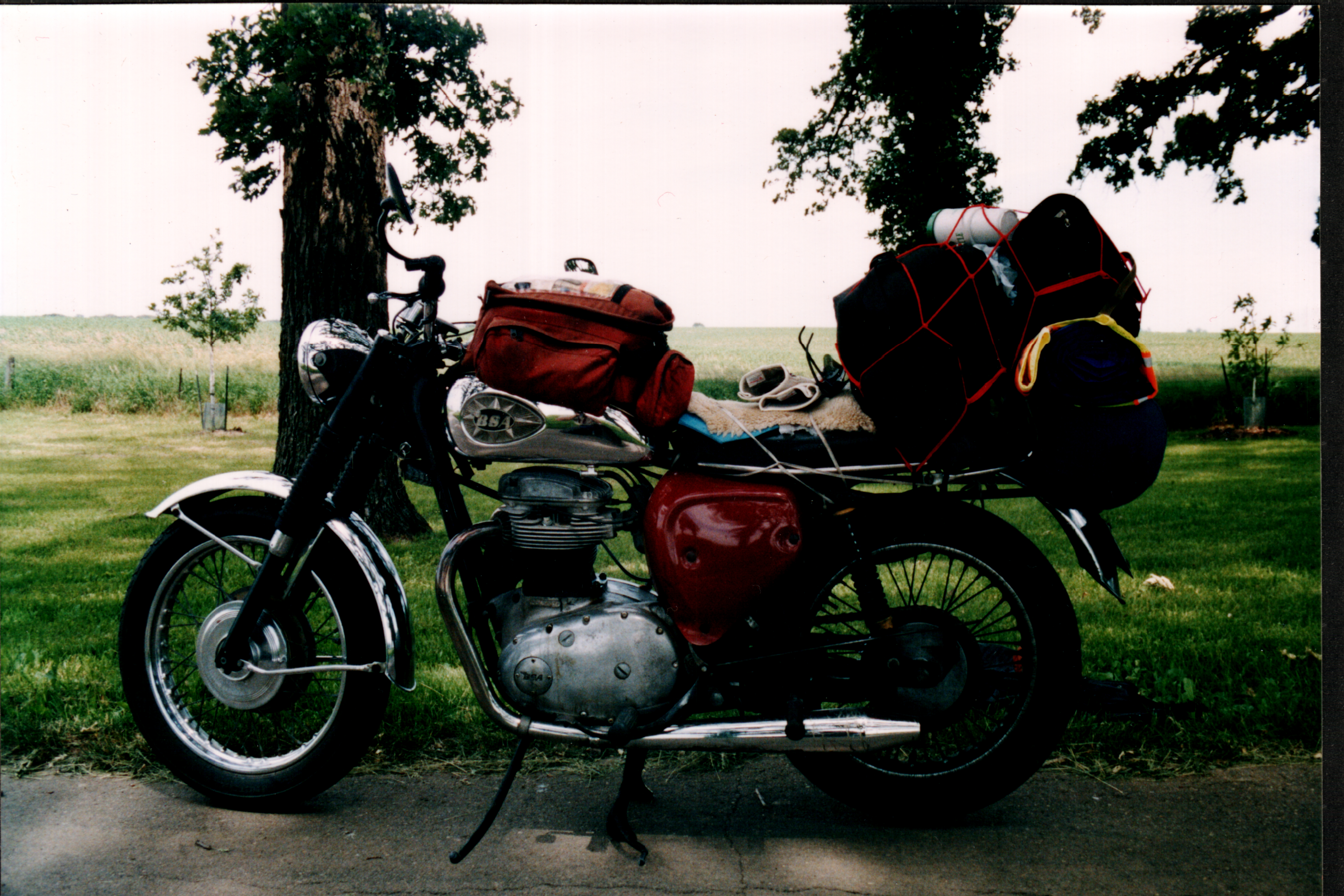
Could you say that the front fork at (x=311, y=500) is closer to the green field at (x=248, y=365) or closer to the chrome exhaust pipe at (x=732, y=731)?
the chrome exhaust pipe at (x=732, y=731)

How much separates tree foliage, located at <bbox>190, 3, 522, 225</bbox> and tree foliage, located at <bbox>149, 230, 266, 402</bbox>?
37cm

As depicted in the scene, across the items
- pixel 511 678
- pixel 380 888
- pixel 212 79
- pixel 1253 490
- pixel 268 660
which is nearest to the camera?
pixel 380 888

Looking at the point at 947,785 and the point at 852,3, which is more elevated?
the point at 852,3

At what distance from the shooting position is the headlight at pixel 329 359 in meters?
2.61

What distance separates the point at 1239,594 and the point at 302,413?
4.54m

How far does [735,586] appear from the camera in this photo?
8.02 feet

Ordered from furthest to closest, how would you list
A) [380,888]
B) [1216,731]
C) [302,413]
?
[302,413]
[1216,731]
[380,888]

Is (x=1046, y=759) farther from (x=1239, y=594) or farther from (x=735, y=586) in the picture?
(x=1239, y=594)

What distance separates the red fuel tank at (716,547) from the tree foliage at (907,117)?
1.84m

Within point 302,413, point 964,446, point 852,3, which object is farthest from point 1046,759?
point 302,413

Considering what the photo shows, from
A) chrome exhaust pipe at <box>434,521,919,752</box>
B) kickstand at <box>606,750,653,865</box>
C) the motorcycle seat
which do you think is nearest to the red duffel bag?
the motorcycle seat

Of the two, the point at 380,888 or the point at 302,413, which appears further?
the point at 302,413

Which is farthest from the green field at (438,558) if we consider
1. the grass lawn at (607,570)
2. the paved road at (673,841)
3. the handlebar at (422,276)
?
the handlebar at (422,276)

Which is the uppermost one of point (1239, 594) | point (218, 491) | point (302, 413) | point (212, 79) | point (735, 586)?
point (212, 79)
